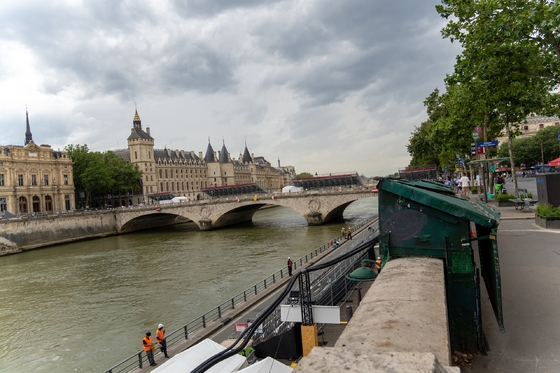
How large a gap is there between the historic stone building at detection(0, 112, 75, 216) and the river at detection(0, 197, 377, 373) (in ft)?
66.5

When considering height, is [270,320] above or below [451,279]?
below

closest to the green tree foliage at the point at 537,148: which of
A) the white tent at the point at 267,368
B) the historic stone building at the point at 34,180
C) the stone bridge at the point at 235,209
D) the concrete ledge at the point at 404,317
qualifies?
the stone bridge at the point at 235,209

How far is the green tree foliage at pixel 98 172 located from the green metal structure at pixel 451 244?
2858 inches

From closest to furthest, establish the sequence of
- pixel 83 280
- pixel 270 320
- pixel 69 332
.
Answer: pixel 270 320 < pixel 69 332 < pixel 83 280

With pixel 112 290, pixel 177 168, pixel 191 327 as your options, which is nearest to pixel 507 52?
pixel 191 327

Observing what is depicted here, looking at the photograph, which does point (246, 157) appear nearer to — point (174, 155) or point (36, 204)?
point (174, 155)

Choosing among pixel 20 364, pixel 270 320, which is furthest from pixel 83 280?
pixel 270 320

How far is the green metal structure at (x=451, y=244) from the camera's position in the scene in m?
4.68

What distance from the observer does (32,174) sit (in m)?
62.5

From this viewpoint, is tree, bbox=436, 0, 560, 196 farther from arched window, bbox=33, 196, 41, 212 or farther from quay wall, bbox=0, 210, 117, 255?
arched window, bbox=33, 196, 41, 212

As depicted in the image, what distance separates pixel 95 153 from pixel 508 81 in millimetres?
75169

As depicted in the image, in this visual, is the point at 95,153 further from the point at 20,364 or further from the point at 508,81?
the point at 508,81

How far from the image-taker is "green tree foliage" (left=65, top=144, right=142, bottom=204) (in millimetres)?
70562

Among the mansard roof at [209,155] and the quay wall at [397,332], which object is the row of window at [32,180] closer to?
the mansard roof at [209,155]
